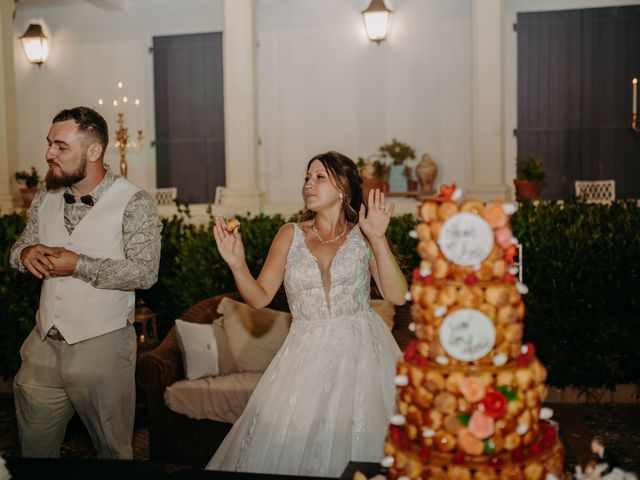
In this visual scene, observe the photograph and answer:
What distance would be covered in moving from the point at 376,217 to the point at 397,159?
7.96 meters

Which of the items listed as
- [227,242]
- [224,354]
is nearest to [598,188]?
[224,354]

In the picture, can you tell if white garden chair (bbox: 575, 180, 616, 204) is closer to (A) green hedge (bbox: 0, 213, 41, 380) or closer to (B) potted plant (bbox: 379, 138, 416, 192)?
(B) potted plant (bbox: 379, 138, 416, 192)

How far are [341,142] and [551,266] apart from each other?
20.6 ft

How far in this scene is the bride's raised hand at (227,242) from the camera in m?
3.13

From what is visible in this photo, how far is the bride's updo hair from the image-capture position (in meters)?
3.59

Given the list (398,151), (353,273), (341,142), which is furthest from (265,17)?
(353,273)

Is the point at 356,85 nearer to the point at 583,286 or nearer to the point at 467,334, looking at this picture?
the point at 583,286

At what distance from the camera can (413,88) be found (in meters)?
11.3

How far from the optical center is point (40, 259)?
3.12 meters

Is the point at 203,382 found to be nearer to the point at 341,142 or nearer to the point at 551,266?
the point at 551,266

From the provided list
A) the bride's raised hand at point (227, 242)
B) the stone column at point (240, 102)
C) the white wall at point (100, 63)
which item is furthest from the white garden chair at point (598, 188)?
the bride's raised hand at point (227, 242)

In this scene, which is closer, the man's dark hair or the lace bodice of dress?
the man's dark hair

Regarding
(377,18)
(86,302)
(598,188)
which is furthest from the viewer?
(598,188)

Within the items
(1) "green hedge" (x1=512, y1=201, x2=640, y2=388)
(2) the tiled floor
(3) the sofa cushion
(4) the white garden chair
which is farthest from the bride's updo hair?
(4) the white garden chair
